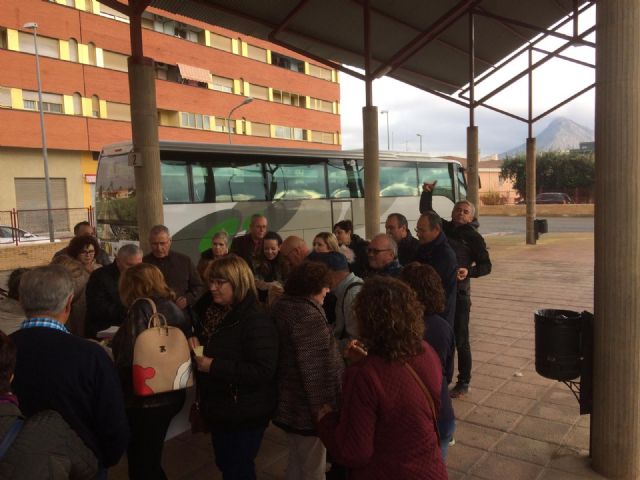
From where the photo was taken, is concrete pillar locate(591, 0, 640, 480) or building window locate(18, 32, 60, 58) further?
building window locate(18, 32, 60, 58)

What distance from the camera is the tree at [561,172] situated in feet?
159

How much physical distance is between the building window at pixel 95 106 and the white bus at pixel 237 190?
21758mm

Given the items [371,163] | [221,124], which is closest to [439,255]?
[371,163]

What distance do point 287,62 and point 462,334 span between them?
44.4 metres

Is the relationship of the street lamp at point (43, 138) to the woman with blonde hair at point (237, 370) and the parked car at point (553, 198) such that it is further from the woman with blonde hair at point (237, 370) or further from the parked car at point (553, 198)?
the parked car at point (553, 198)

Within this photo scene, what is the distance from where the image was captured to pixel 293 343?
2742mm

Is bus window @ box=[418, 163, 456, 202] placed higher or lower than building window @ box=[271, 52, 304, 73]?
lower

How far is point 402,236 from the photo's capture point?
5781mm

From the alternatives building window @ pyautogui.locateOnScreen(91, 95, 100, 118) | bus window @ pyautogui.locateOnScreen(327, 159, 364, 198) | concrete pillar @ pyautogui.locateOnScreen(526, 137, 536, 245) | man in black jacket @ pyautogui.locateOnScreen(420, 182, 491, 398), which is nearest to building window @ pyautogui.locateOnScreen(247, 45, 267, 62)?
building window @ pyautogui.locateOnScreen(91, 95, 100, 118)

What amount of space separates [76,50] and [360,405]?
112ft

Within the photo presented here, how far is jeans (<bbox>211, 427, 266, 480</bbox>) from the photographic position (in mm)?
2811

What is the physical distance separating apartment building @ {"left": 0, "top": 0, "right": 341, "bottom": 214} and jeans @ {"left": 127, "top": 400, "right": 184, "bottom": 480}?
30.1 metres

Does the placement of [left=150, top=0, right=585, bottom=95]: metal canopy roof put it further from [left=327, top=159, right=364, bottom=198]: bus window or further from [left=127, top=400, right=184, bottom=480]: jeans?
[left=127, top=400, right=184, bottom=480]: jeans

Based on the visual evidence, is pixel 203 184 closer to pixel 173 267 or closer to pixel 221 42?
pixel 173 267
